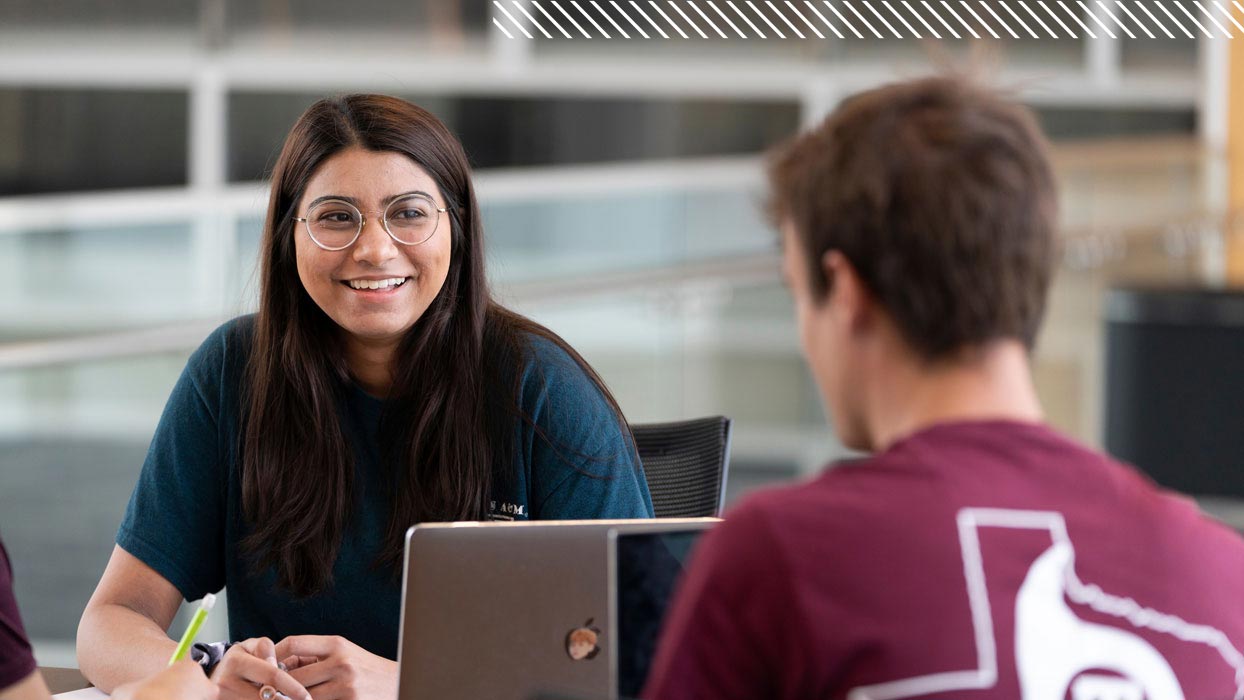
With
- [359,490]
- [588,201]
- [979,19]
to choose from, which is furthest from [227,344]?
[588,201]

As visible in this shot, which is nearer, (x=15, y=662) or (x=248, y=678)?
(x=15, y=662)

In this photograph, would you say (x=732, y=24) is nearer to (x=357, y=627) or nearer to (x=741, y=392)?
(x=741, y=392)

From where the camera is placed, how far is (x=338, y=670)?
152 centimetres

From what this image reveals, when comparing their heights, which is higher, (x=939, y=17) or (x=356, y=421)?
(x=939, y=17)

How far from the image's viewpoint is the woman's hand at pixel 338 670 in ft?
4.95

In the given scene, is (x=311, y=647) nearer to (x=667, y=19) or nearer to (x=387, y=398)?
(x=387, y=398)

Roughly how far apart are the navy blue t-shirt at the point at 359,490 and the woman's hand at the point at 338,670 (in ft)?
0.71

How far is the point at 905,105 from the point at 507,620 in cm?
56

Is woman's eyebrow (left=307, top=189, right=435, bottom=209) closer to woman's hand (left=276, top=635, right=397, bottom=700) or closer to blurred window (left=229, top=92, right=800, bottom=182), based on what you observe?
woman's hand (left=276, top=635, right=397, bottom=700)

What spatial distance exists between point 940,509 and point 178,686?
2.44ft

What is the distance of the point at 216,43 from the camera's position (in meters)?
6.16

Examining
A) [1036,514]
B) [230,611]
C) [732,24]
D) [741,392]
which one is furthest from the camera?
[732,24]

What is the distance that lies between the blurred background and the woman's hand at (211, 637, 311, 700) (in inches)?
79.6

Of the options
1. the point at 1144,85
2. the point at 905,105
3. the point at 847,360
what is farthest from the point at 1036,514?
the point at 1144,85
